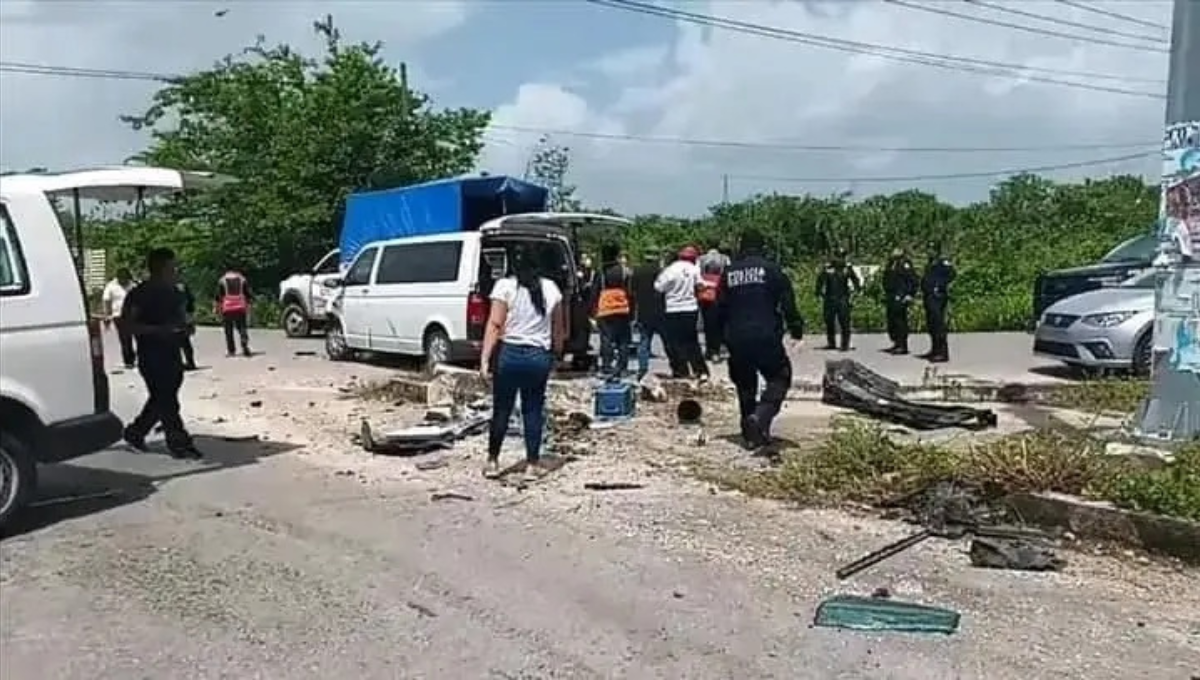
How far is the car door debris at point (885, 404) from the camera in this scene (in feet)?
37.9

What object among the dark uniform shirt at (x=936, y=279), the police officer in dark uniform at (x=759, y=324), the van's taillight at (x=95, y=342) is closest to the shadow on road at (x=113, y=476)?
the van's taillight at (x=95, y=342)

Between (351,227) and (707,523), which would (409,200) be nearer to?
(351,227)

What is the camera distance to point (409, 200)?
22391mm

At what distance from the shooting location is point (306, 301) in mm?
27094

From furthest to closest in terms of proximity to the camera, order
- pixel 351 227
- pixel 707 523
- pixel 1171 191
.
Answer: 1. pixel 351 227
2. pixel 1171 191
3. pixel 707 523

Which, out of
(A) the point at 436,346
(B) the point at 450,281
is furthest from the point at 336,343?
(B) the point at 450,281

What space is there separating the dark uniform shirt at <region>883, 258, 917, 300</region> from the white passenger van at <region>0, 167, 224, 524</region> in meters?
13.0

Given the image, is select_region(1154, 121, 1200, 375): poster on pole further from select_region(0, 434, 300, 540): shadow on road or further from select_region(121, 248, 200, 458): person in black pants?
select_region(121, 248, 200, 458): person in black pants

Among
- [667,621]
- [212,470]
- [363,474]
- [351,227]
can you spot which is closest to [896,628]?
[667,621]

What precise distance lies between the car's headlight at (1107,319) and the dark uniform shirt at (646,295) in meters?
5.11

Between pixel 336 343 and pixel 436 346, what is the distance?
3655 millimetres

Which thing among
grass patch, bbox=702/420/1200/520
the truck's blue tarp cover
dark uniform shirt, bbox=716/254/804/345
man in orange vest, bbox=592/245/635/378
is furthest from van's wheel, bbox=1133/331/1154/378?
the truck's blue tarp cover

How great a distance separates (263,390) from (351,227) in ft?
32.5

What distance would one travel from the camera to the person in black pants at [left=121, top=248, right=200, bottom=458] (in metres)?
10.4
